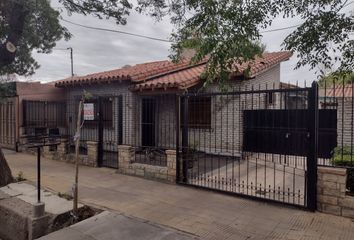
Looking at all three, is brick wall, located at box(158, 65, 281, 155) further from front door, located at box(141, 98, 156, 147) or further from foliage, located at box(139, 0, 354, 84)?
foliage, located at box(139, 0, 354, 84)

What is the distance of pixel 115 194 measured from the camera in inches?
258

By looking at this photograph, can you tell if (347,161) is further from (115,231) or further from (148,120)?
(148,120)

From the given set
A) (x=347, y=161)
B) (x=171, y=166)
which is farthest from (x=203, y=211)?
(x=347, y=161)

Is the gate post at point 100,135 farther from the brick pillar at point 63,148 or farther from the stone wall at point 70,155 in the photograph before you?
the brick pillar at point 63,148

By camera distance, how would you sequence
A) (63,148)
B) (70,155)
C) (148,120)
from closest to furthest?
(70,155), (63,148), (148,120)

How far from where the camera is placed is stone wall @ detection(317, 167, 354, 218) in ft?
16.5

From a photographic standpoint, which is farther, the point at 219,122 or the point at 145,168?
the point at 219,122

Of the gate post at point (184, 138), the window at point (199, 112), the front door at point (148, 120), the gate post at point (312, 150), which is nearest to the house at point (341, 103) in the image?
the gate post at point (312, 150)

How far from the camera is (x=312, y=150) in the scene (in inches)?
206

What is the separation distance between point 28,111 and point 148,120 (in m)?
5.34

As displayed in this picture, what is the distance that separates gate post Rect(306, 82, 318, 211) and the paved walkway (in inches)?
11.5

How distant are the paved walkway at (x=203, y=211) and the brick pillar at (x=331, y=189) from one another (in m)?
0.18

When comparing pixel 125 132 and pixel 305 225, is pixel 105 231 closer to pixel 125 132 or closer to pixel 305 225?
pixel 305 225

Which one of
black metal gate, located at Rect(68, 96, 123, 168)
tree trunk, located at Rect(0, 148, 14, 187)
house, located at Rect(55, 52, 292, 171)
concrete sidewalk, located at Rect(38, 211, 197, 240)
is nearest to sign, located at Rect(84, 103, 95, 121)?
house, located at Rect(55, 52, 292, 171)
